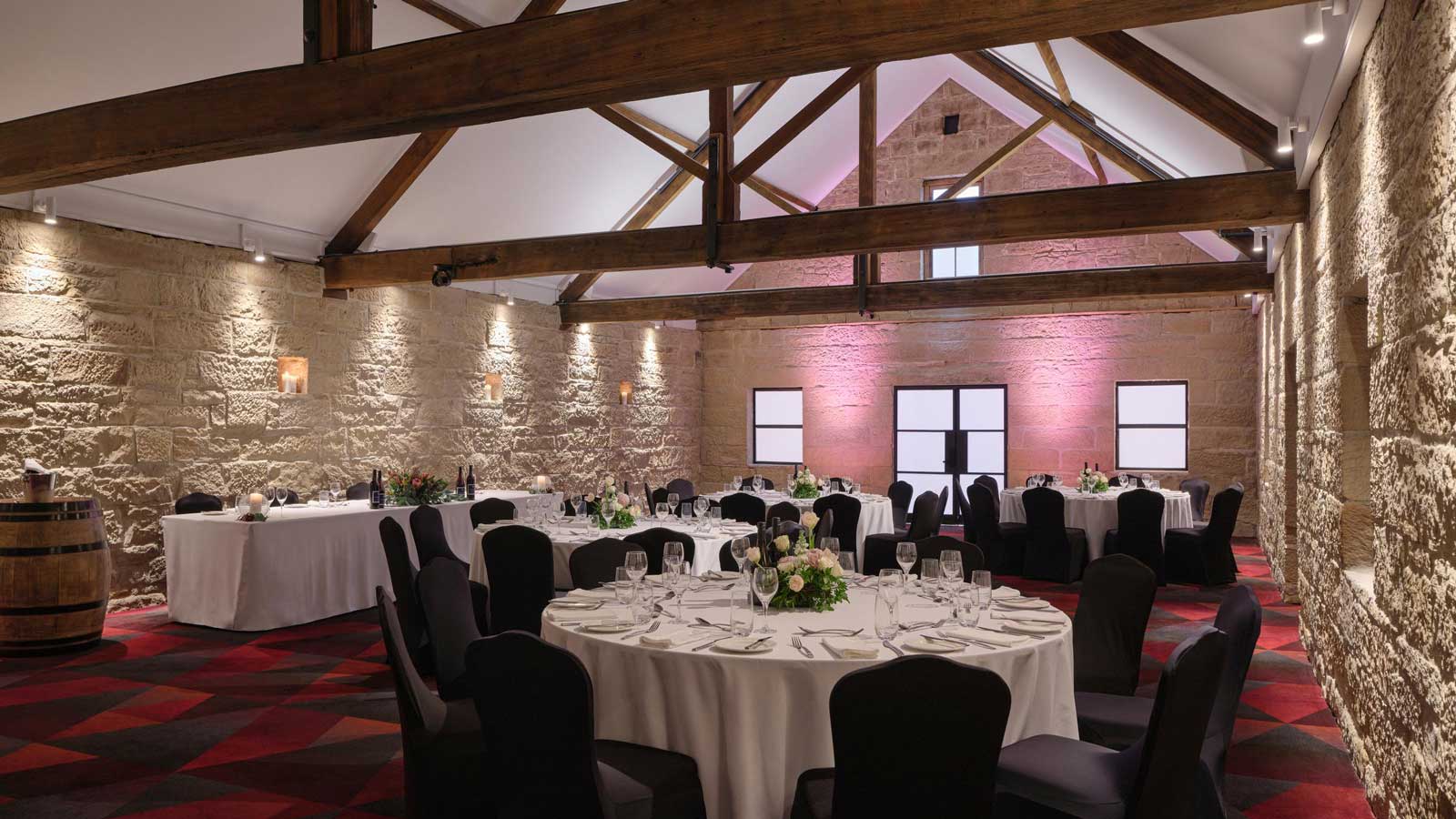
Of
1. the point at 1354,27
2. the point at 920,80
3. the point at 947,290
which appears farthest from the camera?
the point at 920,80

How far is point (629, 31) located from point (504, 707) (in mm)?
2691

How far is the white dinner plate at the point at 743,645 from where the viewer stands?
2979mm

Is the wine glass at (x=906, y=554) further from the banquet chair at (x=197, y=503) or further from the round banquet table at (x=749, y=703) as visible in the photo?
the banquet chair at (x=197, y=503)

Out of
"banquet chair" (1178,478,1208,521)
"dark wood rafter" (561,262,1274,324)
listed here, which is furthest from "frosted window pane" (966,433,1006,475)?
"banquet chair" (1178,478,1208,521)

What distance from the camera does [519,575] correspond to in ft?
17.2

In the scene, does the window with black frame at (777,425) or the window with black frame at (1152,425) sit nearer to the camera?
the window with black frame at (1152,425)

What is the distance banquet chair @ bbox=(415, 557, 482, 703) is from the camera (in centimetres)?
401

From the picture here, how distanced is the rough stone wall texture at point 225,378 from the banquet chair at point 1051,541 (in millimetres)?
5891

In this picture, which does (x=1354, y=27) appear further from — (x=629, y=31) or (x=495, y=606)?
(x=495, y=606)

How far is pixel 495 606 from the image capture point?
530cm

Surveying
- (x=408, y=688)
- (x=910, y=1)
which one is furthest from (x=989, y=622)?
(x=910, y=1)

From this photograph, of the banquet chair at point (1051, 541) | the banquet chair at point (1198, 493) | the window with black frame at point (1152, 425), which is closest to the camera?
the banquet chair at point (1051, 541)

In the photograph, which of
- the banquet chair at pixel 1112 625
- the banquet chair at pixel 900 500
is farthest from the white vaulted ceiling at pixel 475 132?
the banquet chair at pixel 900 500

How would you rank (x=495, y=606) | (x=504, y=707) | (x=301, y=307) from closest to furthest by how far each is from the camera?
(x=504, y=707), (x=495, y=606), (x=301, y=307)
